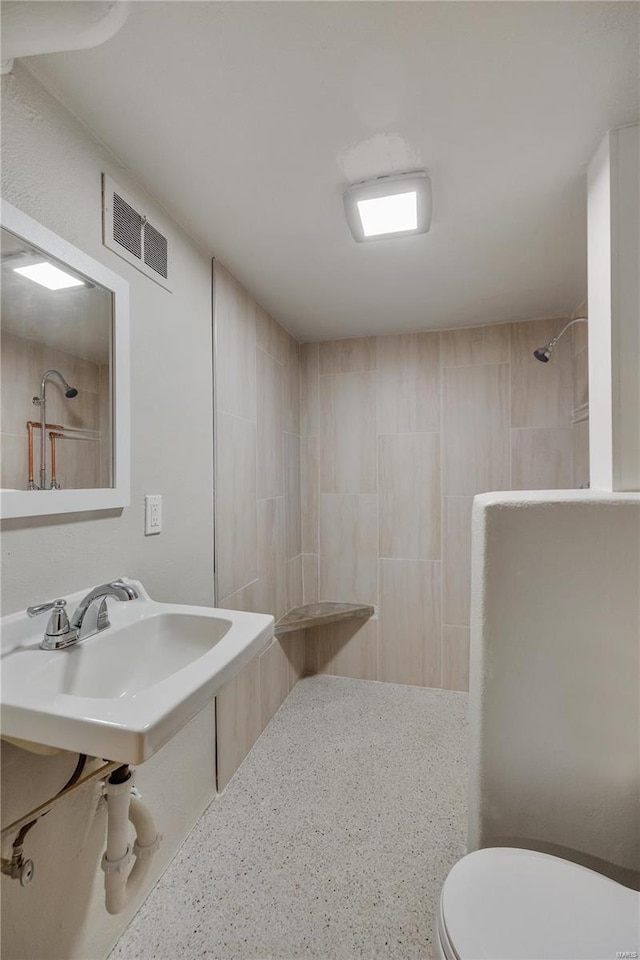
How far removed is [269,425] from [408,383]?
1011 mm

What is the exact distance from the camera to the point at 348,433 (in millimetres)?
2973

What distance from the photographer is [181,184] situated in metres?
1.46

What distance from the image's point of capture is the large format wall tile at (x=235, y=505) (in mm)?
1918

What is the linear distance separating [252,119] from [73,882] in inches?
82.5

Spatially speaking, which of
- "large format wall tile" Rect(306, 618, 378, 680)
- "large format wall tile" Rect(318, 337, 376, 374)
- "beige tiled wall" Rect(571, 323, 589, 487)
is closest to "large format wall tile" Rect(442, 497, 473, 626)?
"large format wall tile" Rect(306, 618, 378, 680)

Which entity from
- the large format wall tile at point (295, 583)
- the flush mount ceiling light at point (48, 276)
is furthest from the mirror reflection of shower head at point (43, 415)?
the large format wall tile at point (295, 583)

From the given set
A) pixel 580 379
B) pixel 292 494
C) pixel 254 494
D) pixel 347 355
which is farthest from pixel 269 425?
pixel 580 379

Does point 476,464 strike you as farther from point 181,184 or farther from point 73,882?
point 73,882

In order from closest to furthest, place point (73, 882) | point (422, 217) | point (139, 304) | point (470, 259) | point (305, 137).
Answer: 1. point (73, 882)
2. point (305, 137)
3. point (139, 304)
4. point (422, 217)
5. point (470, 259)

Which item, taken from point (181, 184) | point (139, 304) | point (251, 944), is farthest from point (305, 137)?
point (251, 944)

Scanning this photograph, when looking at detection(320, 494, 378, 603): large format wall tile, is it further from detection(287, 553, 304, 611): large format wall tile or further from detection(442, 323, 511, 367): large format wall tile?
detection(442, 323, 511, 367): large format wall tile

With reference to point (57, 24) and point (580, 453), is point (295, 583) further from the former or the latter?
point (57, 24)

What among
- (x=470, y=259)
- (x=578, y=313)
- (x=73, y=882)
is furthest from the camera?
(x=578, y=313)

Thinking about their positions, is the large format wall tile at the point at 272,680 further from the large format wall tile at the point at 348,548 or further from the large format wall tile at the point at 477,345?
the large format wall tile at the point at 477,345
